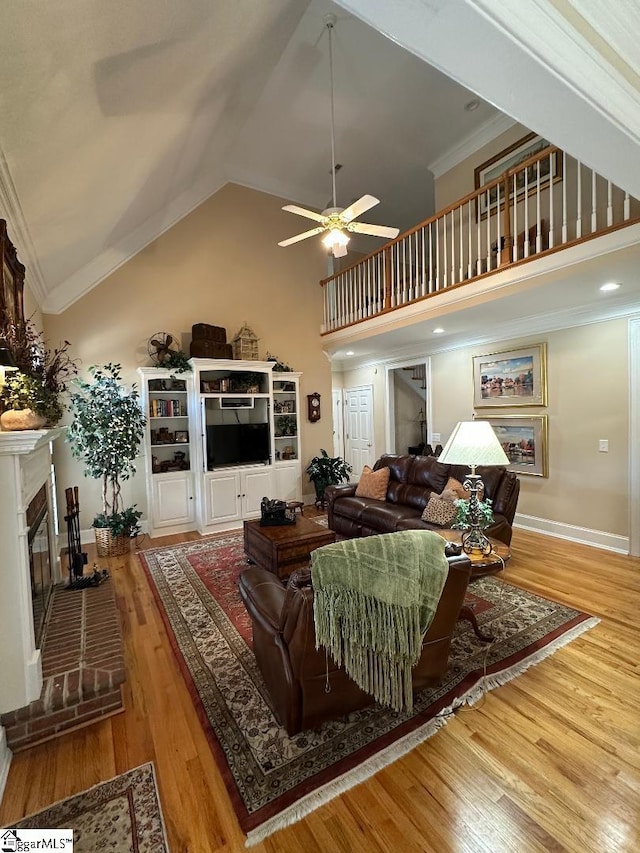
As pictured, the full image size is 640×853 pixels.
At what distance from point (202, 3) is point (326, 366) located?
478 centimetres

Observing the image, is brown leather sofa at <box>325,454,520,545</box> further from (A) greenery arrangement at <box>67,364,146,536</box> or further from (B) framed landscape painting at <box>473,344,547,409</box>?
(A) greenery arrangement at <box>67,364,146,536</box>

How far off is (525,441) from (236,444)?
3.78 meters

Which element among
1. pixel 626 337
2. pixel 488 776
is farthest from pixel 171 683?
pixel 626 337

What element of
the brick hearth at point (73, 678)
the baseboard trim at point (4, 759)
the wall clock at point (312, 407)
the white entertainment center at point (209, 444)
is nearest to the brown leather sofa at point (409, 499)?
the white entertainment center at point (209, 444)

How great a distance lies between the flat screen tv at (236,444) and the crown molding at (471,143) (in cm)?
450

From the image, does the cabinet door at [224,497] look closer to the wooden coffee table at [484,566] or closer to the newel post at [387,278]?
the newel post at [387,278]

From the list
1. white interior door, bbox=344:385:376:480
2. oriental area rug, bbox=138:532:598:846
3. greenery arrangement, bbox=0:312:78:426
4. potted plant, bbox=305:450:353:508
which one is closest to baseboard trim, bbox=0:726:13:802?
oriental area rug, bbox=138:532:598:846

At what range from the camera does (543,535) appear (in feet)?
15.1

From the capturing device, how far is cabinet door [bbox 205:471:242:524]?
16.4 ft

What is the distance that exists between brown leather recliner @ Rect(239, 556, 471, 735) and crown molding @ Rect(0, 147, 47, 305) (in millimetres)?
2823

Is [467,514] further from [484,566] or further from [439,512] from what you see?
[439,512]

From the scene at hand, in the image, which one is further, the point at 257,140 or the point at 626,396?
the point at 257,140

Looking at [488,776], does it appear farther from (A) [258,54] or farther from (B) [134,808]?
(A) [258,54]

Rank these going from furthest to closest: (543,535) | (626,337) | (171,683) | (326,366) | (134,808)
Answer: (326,366) → (543,535) → (626,337) → (171,683) → (134,808)
